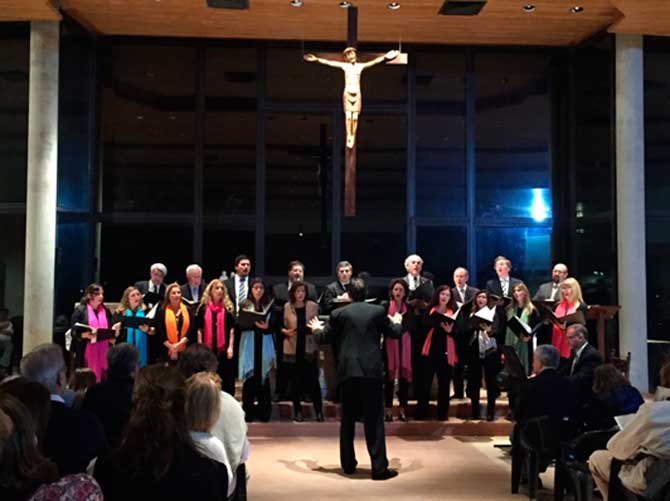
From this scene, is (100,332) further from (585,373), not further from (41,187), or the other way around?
(585,373)

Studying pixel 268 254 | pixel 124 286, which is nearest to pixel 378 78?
pixel 268 254

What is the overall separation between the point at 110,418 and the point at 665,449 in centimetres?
235

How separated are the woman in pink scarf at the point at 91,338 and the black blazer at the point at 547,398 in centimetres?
361

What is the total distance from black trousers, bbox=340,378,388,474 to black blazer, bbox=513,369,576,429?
1.04 m

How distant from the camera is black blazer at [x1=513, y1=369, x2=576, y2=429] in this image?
4344 millimetres

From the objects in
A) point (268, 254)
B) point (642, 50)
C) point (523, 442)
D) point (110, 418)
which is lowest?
point (523, 442)

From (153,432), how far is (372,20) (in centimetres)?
676

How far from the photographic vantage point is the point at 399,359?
6.85 m

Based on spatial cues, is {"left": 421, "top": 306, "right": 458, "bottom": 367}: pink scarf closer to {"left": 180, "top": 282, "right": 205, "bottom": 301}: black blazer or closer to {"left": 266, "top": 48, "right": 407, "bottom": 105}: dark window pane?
{"left": 180, "top": 282, "right": 205, "bottom": 301}: black blazer

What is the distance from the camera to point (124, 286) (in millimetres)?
9086

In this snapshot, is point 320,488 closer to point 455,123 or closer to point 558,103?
point 455,123

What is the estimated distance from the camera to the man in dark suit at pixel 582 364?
15.1 feet

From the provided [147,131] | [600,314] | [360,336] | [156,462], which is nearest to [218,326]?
[360,336]

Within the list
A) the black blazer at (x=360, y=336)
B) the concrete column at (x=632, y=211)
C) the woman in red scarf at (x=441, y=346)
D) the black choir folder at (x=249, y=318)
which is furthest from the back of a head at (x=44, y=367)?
the concrete column at (x=632, y=211)
